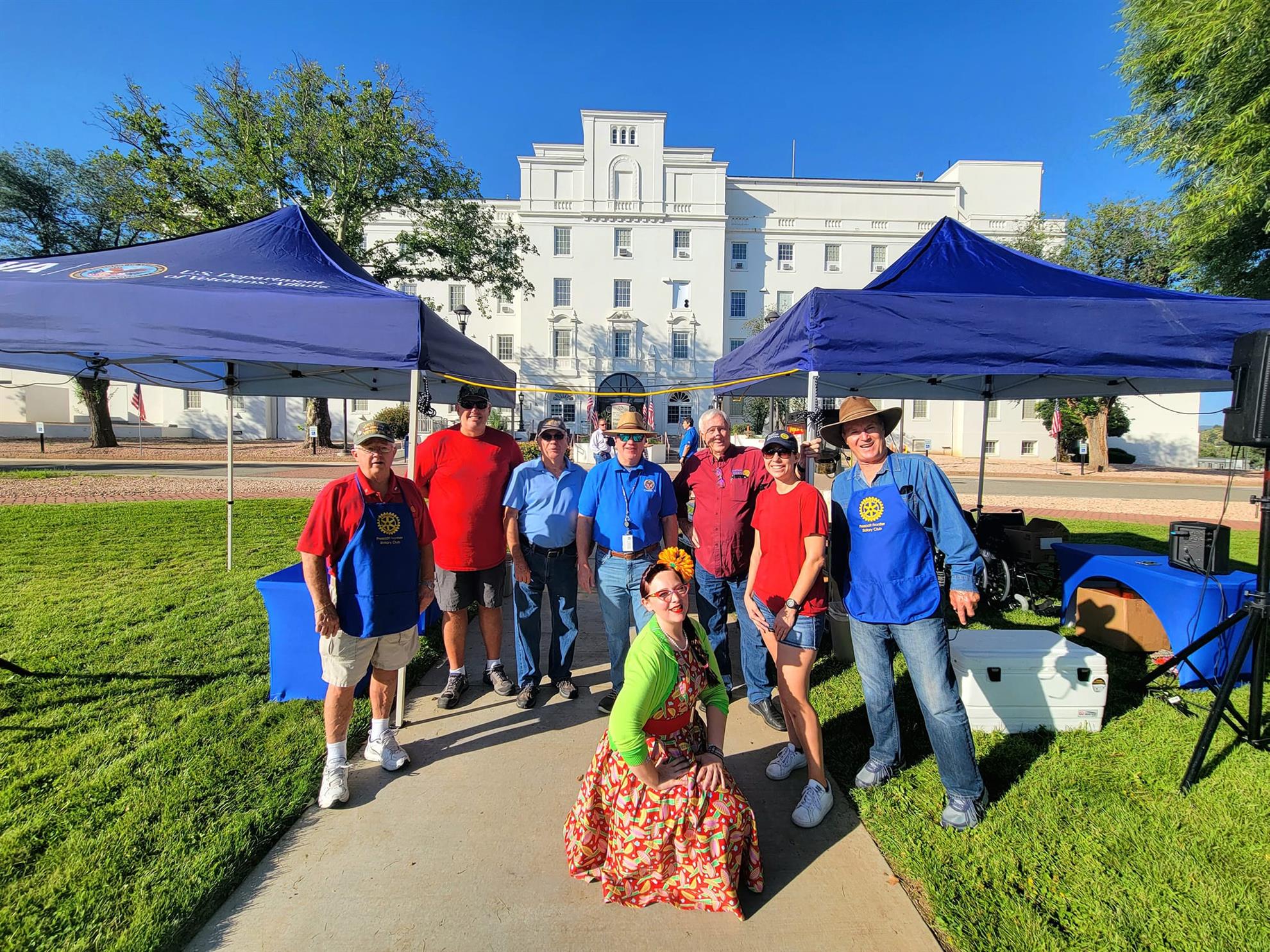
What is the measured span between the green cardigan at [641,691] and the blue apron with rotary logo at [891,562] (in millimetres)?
1089

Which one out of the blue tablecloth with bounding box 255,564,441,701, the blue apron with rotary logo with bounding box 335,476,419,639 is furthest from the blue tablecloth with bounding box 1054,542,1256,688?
the blue tablecloth with bounding box 255,564,441,701

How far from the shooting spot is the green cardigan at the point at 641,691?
2.07 m

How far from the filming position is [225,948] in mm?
2049

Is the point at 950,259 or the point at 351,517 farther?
the point at 950,259

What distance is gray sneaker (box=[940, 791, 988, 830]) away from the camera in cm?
264

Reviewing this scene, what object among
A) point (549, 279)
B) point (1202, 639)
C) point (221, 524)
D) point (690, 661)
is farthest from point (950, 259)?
point (549, 279)

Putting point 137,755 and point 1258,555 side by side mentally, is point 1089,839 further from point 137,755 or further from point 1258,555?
point 137,755

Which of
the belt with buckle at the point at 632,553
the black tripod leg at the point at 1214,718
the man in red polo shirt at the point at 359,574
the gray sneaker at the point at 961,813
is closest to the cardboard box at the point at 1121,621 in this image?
the black tripod leg at the point at 1214,718

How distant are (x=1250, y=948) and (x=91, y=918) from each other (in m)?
4.10

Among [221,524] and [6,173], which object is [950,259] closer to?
[221,524]

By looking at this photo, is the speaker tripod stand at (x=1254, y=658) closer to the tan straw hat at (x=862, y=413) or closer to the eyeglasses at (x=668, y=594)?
the tan straw hat at (x=862, y=413)

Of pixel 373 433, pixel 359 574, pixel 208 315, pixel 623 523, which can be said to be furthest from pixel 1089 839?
pixel 208 315

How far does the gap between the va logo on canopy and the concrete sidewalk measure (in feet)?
11.2

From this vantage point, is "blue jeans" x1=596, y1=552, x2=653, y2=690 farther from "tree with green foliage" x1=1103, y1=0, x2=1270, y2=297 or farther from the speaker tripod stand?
"tree with green foliage" x1=1103, y1=0, x2=1270, y2=297
